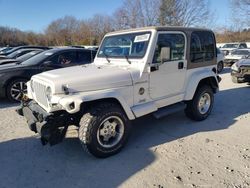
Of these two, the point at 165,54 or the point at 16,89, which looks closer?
the point at 165,54

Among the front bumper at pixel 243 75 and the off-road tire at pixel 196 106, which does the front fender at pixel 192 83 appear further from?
the front bumper at pixel 243 75

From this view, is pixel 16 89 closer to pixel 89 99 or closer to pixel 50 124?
pixel 50 124

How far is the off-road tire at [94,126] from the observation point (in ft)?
12.2

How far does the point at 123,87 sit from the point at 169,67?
1.13 m

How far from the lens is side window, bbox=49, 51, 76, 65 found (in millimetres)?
7801

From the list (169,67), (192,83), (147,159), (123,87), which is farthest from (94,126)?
(192,83)

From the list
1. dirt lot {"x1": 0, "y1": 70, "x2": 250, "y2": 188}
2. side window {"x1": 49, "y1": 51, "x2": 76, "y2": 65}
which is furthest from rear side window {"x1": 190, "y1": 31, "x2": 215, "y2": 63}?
side window {"x1": 49, "y1": 51, "x2": 76, "y2": 65}

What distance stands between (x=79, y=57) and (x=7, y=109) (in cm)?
272

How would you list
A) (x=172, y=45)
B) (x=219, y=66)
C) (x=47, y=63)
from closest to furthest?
(x=172, y=45), (x=47, y=63), (x=219, y=66)

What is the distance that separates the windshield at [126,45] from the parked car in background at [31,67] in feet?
9.69

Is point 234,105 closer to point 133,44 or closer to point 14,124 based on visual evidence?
point 133,44

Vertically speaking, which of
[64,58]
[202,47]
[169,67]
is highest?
[202,47]

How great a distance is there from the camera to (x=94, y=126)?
3.72m

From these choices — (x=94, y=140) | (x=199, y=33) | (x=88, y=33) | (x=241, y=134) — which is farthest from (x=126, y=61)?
(x=88, y=33)
